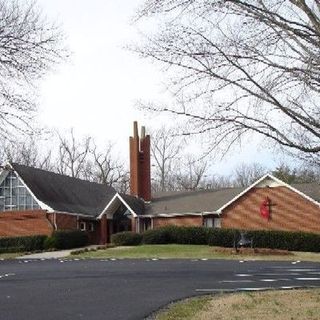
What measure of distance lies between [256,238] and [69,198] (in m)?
16.7

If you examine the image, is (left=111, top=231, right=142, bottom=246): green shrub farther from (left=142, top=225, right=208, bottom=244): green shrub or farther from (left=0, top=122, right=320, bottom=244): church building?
(left=0, top=122, right=320, bottom=244): church building

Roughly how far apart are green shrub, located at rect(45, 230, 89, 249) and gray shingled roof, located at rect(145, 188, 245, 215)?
6.29 meters

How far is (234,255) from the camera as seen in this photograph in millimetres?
34219

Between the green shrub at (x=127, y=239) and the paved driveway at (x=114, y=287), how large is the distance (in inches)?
777

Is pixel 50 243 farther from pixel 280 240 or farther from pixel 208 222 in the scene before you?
pixel 280 240

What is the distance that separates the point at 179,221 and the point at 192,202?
2045 millimetres

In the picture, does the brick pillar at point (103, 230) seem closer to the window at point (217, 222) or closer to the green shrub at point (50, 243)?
the green shrub at point (50, 243)

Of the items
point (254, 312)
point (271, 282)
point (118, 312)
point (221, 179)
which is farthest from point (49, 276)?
point (221, 179)

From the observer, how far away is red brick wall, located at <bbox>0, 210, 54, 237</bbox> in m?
45.0

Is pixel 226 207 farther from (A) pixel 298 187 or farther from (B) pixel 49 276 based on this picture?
(B) pixel 49 276

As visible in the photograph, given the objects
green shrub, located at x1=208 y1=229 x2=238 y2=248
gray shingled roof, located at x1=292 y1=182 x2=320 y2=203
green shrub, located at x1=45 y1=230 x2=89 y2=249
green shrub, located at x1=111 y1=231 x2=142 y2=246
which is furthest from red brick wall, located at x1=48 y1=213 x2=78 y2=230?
gray shingled roof, located at x1=292 y1=182 x2=320 y2=203

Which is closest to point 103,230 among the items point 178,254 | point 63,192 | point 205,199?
point 63,192

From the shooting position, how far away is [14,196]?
4628cm

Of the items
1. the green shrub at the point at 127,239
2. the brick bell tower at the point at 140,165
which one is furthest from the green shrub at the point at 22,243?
the brick bell tower at the point at 140,165
